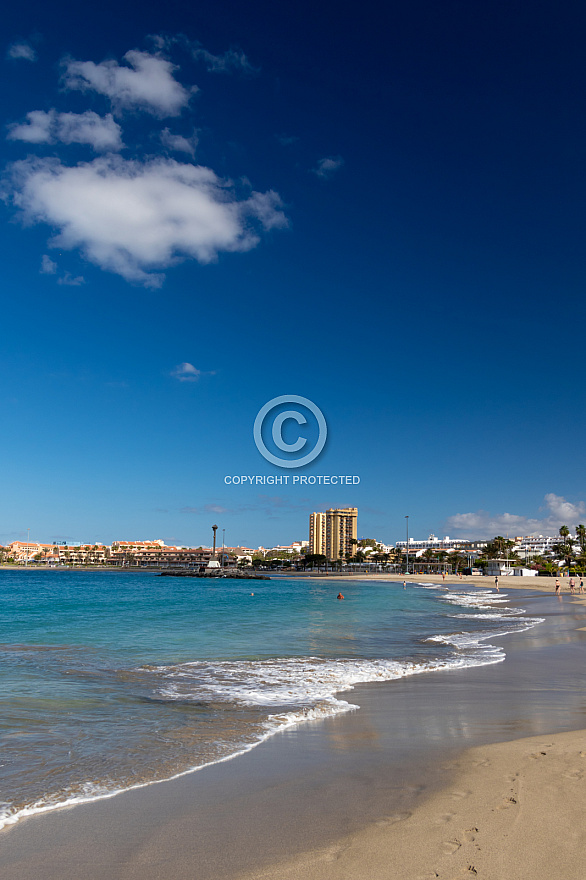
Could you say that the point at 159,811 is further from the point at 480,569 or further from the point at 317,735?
the point at 480,569

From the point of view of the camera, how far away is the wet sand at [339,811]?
3.45 m

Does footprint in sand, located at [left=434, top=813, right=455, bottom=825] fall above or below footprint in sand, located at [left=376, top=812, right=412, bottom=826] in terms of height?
above

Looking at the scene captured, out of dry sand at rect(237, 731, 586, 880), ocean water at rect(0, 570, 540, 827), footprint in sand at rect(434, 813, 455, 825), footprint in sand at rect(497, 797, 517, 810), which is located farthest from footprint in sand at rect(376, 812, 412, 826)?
ocean water at rect(0, 570, 540, 827)

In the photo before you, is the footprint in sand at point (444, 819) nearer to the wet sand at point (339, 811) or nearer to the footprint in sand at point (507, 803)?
the wet sand at point (339, 811)

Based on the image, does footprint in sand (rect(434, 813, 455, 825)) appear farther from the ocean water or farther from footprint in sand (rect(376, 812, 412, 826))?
the ocean water

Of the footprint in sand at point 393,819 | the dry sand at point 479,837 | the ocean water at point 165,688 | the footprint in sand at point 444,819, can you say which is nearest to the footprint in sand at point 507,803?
the dry sand at point 479,837

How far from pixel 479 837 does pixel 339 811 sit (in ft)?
3.66

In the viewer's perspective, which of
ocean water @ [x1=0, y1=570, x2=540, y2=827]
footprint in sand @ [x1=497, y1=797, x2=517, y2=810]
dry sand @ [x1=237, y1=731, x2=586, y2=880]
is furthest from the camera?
ocean water @ [x1=0, y1=570, x2=540, y2=827]

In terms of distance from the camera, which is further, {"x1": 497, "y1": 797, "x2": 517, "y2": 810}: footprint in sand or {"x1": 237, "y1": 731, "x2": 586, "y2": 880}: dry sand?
{"x1": 497, "y1": 797, "x2": 517, "y2": 810}: footprint in sand

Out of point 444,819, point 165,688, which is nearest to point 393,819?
point 444,819

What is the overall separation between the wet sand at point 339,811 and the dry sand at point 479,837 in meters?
0.01

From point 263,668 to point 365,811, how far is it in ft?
24.8

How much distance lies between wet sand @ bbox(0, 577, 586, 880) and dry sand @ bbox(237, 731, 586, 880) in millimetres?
14

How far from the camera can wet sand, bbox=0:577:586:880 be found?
345cm
